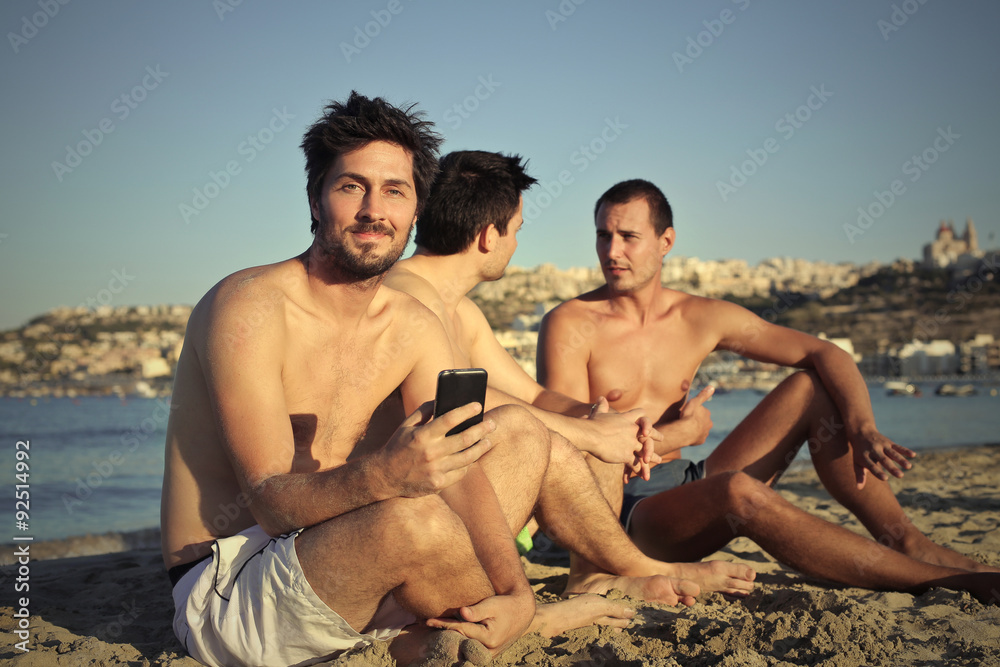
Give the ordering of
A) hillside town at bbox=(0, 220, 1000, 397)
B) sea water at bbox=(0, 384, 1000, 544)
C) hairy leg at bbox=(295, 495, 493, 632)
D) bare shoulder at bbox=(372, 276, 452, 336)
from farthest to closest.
→ hillside town at bbox=(0, 220, 1000, 397)
sea water at bbox=(0, 384, 1000, 544)
bare shoulder at bbox=(372, 276, 452, 336)
hairy leg at bbox=(295, 495, 493, 632)

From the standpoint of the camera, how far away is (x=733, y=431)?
3.63m

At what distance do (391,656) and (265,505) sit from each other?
59 cm

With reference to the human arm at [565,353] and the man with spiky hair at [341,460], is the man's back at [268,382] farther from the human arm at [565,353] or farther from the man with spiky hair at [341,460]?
the human arm at [565,353]

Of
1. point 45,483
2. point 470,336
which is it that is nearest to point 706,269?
point 45,483

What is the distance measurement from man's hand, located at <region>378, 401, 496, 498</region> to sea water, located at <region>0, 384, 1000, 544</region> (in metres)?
4.25

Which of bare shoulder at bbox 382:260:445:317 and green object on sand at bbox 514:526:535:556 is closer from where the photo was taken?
bare shoulder at bbox 382:260:445:317

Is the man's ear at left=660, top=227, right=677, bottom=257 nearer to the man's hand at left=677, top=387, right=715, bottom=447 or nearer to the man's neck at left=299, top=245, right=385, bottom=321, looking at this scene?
the man's hand at left=677, top=387, right=715, bottom=447

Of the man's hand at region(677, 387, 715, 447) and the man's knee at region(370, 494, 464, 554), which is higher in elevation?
the man's knee at region(370, 494, 464, 554)

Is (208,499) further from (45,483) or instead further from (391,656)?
(45,483)

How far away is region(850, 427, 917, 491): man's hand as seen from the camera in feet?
9.88

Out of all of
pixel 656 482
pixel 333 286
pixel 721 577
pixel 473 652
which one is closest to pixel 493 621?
pixel 473 652

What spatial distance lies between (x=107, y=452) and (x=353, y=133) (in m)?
21.2

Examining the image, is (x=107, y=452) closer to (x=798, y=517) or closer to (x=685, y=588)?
(x=685, y=588)

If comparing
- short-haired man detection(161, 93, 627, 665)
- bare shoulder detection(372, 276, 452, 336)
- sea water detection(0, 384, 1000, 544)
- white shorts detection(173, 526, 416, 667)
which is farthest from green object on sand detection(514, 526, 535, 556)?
sea water detection(0, 384, 1000, 544)
